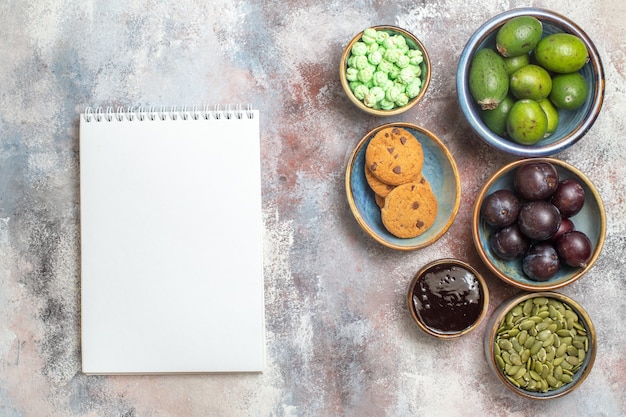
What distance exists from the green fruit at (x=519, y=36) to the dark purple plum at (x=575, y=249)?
2.02ft

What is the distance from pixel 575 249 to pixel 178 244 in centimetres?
131

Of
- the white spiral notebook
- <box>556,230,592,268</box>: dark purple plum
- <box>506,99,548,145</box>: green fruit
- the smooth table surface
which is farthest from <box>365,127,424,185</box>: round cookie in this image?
Result: <box>556,230,592,268</box>: dark purple plum

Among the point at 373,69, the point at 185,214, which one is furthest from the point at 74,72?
the point at 373,69

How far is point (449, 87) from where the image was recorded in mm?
2088

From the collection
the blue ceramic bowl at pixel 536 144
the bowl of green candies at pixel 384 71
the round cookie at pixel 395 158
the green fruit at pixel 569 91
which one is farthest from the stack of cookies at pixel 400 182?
the green fruit at pixel 569 91

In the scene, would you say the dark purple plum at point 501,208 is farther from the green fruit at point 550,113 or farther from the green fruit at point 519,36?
the green fruit at point 519,36

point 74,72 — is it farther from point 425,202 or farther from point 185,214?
point 425,202

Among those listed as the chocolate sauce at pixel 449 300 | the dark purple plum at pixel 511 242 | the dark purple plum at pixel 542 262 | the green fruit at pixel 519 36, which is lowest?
the chocolate sauce at pixel 449 300

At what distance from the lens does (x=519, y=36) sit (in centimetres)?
182

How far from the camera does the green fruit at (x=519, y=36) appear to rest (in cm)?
182

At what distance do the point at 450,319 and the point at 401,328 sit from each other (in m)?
0.22

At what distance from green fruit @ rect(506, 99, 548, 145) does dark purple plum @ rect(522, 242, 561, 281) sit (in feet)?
1.14

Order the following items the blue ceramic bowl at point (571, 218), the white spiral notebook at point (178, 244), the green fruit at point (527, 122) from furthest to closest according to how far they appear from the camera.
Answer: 1. the white spiral notebook at point (178, 244)
2. the blue ceramic bowl at point (571, 218)
3. the green fruit at point (527, 122)

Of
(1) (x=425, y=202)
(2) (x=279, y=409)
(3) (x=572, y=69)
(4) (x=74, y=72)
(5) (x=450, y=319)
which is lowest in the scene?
(2) (x=279, y=409)
